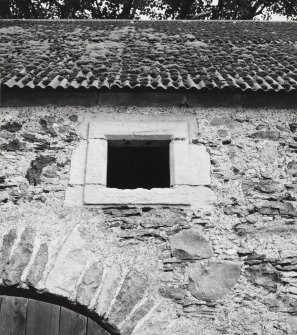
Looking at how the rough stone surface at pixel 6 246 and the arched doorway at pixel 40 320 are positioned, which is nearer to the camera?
the arched doorway at pixel 40 320

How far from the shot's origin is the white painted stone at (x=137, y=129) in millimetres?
4684

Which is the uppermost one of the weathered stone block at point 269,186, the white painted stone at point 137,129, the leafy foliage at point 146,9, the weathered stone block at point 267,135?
the weathered stone block at point 267,135

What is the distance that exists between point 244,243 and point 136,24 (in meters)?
5.69

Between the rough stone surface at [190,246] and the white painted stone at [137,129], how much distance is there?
1.10 m

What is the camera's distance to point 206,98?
4.88 meters

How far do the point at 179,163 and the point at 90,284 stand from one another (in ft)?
4.94

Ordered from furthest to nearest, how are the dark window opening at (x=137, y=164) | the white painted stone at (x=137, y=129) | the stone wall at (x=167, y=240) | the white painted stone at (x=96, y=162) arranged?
1. the dark window opening at (x=137, y=164)
2. the white painted stone at (x=137, y=129)
3. the white painted stone at (x=96, y=162)
4. the stone wall at (x=167, y=240)

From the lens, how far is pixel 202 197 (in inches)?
173

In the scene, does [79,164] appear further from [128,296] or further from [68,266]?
[128,296]

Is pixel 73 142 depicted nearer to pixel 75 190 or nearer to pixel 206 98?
pixel 75 190

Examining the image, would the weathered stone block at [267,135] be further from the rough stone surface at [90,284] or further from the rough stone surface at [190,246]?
the rough stone surface at [90,284]

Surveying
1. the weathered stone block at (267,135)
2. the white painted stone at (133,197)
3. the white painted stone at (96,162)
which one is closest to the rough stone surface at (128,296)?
the white painted stone at (133,197)

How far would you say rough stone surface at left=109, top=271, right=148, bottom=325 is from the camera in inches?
153

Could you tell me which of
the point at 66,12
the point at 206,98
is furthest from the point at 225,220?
the point at 66,12
